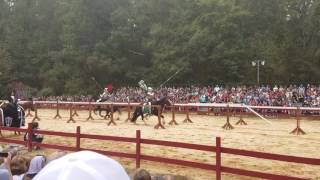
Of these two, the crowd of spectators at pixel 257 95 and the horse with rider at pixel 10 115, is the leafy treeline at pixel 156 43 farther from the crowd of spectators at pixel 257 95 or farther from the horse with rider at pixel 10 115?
the horse with rider at pixel 10 115

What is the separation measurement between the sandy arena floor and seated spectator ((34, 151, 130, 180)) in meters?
9.14

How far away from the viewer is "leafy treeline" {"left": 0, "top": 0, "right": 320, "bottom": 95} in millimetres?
48850

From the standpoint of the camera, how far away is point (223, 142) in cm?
1816

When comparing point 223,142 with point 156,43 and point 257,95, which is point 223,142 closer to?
point 257,95

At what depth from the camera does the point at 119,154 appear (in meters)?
13.5

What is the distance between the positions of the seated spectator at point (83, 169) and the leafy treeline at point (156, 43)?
138 ft

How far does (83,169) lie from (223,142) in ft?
49.6

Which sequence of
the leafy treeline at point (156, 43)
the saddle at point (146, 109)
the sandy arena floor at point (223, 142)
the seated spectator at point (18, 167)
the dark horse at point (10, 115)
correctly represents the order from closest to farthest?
1. the seated spectator at point (18, 167)
2. the sandy arena floor at point (223, 142)
3. the dark horse at point (10, 115)
4. the saddle at point (146, 109)
5. the leafy treeline at point (156, 43)

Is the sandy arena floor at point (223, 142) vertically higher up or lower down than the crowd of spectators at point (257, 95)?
lower down

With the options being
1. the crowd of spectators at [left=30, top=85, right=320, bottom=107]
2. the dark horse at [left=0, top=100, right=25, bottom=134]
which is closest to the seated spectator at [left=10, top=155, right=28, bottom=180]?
the dark horse at [left=0, top=100, right=25, bottom=134]

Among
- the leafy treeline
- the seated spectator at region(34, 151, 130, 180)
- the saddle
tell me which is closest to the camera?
the seated spectator at region(34, 151, 130, 180)

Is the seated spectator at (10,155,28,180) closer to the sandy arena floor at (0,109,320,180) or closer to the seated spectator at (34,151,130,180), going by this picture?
the seated spectator at (34,151,130,180)

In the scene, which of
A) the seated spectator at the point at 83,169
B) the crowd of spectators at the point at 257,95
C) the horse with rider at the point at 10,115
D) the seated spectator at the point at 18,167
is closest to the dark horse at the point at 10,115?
the horse with rider at the point at 10,115

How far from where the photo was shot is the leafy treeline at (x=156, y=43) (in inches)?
1923
